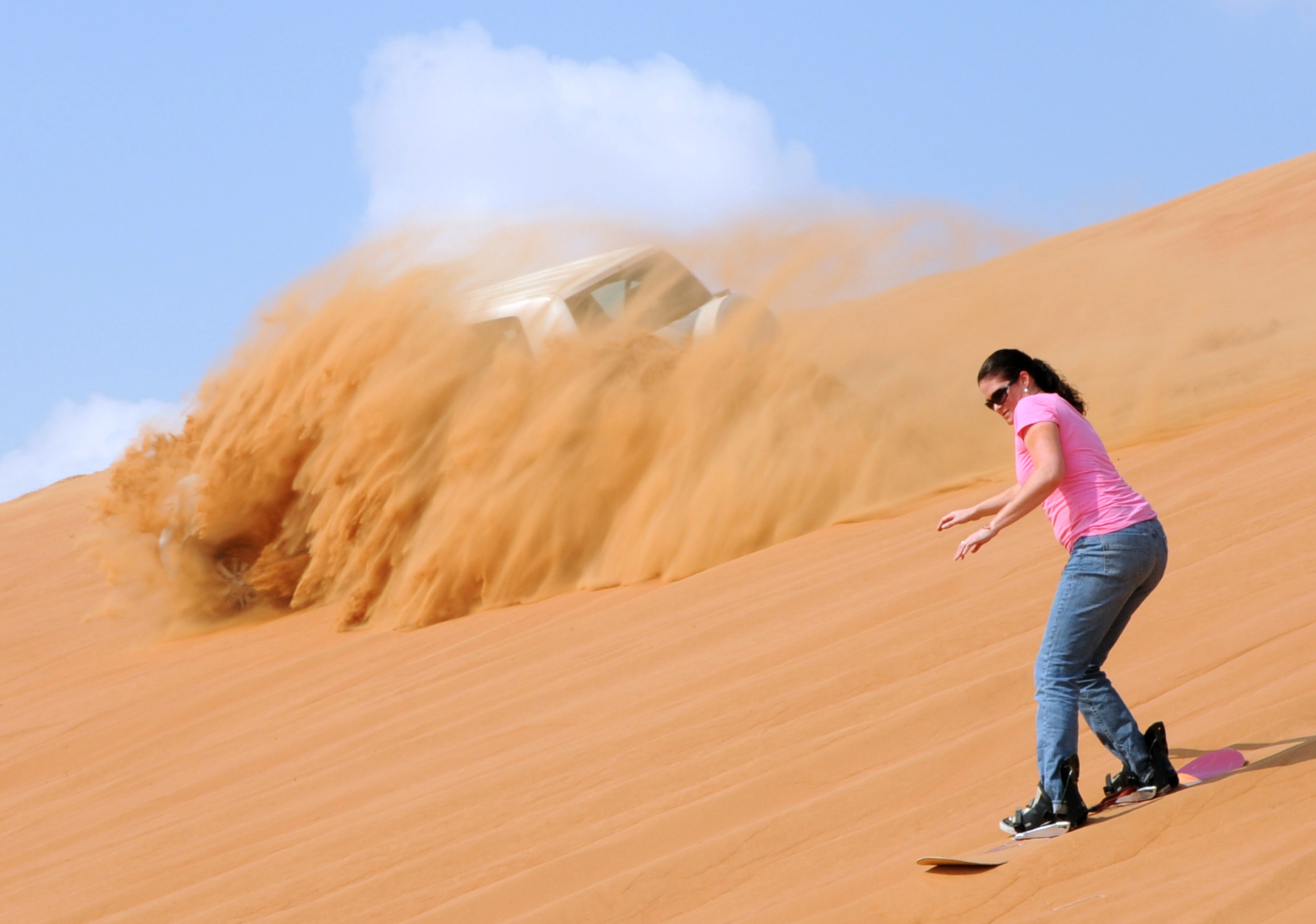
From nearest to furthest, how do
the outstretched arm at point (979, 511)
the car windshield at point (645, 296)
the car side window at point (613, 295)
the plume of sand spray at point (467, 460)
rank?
the outstretched arm at point (979, 511) < the plume of sand spray at point (467, 460) < the car windshield at point (645, 296) < the car side window at point (613, 295)

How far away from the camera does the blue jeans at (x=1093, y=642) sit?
3355 millimetres

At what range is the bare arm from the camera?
3.33 meters

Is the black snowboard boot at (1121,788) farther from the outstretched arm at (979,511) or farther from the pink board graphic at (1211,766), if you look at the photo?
the outstretched arm at (979,511)

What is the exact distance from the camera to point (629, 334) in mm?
9320

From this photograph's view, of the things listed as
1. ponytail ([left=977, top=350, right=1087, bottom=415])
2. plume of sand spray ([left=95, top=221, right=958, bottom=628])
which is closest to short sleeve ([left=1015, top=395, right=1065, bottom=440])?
ponytail ([left=977, top=350, right=1087, bottom=415])

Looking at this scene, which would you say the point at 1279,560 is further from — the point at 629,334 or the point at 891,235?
the point at 891,235

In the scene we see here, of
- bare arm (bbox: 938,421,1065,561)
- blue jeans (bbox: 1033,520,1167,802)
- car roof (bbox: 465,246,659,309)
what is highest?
car roof (bbox: 465,246,659,309)

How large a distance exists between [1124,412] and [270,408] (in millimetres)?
6668

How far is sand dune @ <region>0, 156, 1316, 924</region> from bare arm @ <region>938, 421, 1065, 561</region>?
0.82 m

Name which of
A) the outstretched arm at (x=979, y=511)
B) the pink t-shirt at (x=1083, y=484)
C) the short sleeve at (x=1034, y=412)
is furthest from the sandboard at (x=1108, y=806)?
the short sleeve at (x=1034, y=412)

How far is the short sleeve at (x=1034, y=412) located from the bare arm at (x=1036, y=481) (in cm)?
2

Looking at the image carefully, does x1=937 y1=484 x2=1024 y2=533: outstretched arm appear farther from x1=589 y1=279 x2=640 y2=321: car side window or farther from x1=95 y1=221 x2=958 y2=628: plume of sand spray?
x1=589 y1=279 x2=640 y2=321: car side window

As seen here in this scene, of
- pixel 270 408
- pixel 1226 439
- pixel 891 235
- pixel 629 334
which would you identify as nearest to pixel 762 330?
pixel 629 334

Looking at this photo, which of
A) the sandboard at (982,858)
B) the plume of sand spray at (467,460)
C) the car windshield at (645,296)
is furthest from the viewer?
the car windshield at (645,296)
